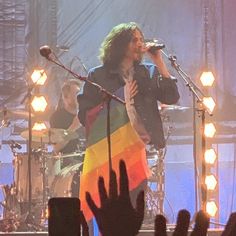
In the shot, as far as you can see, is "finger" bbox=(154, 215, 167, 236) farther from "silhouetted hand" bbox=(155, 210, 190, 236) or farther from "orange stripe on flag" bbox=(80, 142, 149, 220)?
"orange stripe on flag" bbox=(80, 142, 149, 220)

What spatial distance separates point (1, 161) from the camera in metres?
6.47

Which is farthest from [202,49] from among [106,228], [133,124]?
[106,228]

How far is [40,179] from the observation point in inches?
219

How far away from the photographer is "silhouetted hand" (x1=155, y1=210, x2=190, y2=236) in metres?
0.93

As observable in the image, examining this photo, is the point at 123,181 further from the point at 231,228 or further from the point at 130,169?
the point at 130,169

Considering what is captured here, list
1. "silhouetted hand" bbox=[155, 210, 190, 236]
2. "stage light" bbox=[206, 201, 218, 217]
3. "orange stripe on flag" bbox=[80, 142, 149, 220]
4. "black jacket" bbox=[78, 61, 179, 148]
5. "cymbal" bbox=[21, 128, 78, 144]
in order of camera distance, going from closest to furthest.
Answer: "silhouetted hand" bbox=[155, 210, 190, 236]
"orange stripe on flag" bbox=[80, 142, 149, 220]
"black jacket" bbox=[78, 61, 179, 148]
"cymbal" bbox=[21, 128, 78, 144]
"stage light" bbox=[206, 201, 218, 217]

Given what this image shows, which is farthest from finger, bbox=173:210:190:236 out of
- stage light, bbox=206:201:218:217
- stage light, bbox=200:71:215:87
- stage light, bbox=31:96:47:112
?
stage light, bbox=200:71:215:87

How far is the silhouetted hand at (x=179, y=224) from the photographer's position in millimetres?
926

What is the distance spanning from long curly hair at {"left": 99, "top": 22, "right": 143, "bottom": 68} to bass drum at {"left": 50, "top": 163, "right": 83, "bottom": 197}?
1.05 metres

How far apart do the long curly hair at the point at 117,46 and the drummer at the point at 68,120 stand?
2.85 feet

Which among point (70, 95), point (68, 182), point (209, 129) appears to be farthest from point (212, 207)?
point (70, 95)

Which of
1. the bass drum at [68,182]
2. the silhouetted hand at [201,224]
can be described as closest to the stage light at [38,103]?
the bass drum at [68,182]

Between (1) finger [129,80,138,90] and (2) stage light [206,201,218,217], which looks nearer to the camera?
(1) finger [129,80,138,90]

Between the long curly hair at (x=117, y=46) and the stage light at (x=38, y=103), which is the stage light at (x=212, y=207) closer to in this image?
the stage light at (x=38, y=103)
